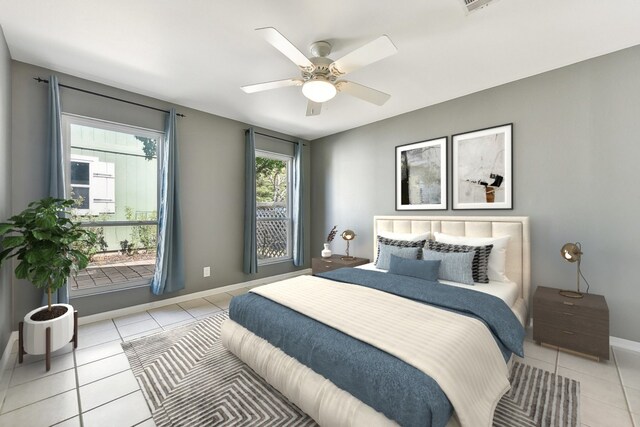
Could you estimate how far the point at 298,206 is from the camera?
5043 mm

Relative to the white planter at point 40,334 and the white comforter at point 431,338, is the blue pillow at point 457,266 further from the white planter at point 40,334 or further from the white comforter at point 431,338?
the white planter at point 40,334

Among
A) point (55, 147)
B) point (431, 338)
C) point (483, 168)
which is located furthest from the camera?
point (483, 168)

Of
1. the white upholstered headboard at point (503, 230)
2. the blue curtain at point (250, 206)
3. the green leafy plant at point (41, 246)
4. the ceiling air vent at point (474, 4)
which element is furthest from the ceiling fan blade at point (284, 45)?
the white upholstered headboard at point (503, 230)

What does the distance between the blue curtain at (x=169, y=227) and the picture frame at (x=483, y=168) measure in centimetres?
356

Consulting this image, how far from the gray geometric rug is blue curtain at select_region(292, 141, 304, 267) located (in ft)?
8.89

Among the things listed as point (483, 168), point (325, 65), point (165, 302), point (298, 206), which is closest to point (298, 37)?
point (325, 65)

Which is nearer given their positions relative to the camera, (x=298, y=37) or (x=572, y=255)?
(x=298, y=37)

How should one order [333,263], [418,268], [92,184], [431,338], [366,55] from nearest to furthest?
[431,338]
[366,55]
[418,268]
[92,184]
[333,263]

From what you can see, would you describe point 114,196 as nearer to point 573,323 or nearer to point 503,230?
point 503,230

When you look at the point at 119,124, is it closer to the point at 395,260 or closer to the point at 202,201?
the point at 202,201

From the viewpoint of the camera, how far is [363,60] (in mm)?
2018

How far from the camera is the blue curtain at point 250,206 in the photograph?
A: 4.28m

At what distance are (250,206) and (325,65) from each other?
262 cm

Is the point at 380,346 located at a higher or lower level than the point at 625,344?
higher
